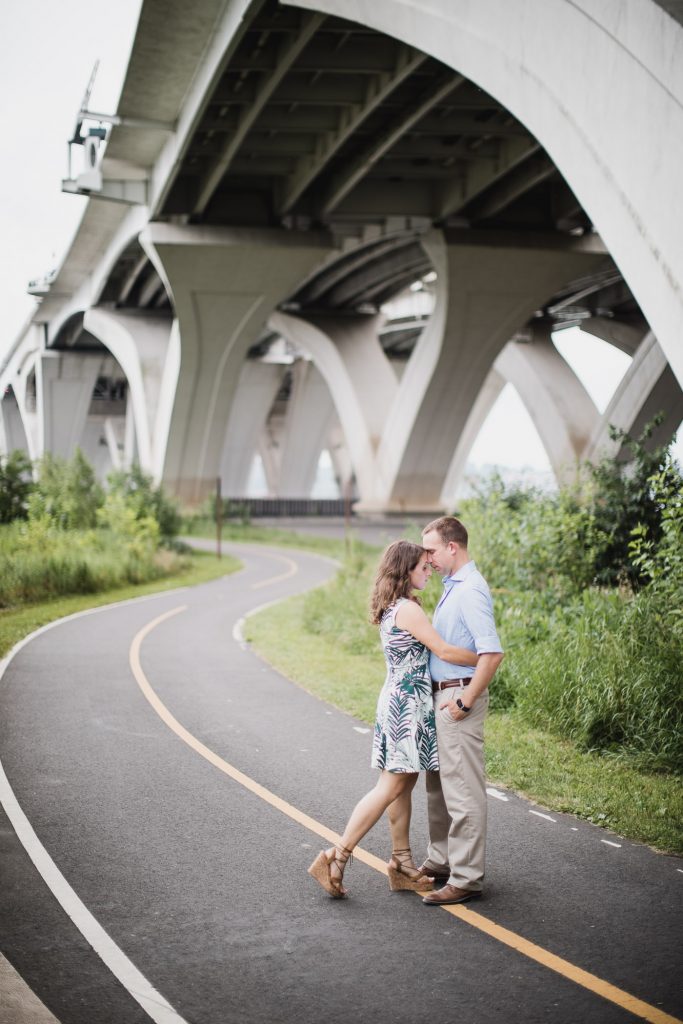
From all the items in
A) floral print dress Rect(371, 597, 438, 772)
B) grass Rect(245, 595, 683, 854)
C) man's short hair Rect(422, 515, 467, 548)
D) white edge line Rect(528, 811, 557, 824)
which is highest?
man's short hair Rect(422, 515, 467, 548)

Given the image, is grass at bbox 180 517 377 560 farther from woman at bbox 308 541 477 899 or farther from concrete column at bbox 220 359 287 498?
woman at bbox 308 541 477 899

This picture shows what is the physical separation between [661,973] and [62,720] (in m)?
7.14

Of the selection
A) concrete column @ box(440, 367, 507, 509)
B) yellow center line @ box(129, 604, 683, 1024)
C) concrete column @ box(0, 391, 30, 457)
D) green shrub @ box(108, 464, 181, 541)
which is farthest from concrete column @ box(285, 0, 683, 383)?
concrete column @ box(0, 391, 30, 457)

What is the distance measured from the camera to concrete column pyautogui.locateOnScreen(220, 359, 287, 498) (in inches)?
2584

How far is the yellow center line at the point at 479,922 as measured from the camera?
4566 millimetres

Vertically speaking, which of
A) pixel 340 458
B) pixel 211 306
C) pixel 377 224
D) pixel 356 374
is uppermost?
pixel 377 224

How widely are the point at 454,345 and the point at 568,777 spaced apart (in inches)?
1181

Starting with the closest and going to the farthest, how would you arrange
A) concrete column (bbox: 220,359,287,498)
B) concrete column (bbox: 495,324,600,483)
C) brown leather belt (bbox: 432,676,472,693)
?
brown leather belt (bbox: 432,676,472,693)
concrete column (bbox: 495,324,600,483)
concrete column (bbox: 220,359,287,498)

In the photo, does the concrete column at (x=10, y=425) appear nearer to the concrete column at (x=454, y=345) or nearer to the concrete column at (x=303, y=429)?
the concrete column at (x=303, y=429)

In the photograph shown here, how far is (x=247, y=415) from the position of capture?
67438 mm

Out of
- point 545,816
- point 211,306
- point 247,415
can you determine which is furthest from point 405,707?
point 247,415

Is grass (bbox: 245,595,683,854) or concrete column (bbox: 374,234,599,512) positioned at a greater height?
concrete column (bbox: 374,234,599,512)

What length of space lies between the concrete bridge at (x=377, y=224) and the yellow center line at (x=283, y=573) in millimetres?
8549

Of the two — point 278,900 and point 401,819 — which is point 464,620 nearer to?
point 401,819
